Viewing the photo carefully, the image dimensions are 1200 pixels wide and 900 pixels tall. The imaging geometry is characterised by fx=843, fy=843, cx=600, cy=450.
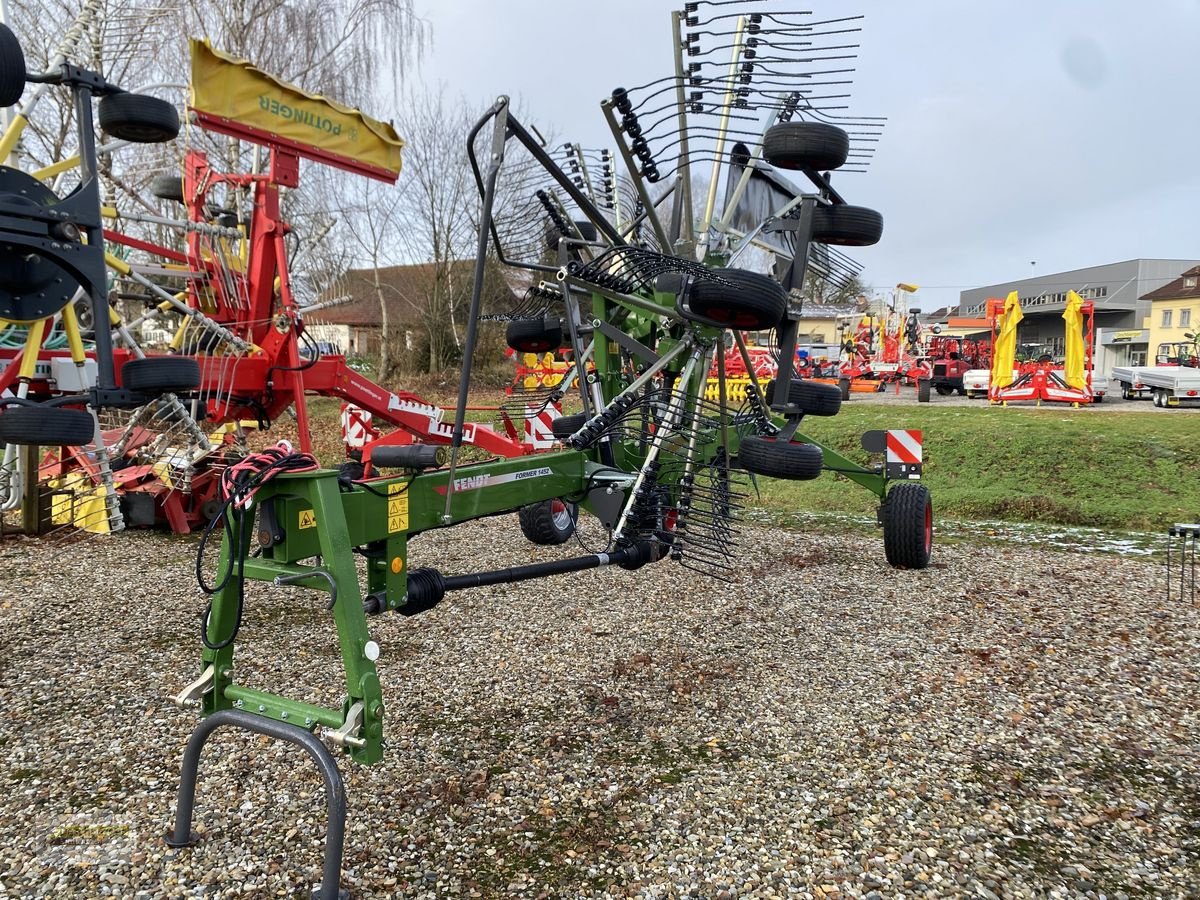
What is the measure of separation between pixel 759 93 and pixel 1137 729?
3908 millimetres

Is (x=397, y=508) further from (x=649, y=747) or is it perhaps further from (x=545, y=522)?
(x=545, y=522)

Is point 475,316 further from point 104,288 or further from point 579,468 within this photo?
point 104,288

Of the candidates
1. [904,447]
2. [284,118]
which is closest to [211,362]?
[284,118]

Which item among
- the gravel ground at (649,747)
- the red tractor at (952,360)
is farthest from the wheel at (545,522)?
the red tractor at (952,360)

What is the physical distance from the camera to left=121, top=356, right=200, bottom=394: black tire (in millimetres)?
3641

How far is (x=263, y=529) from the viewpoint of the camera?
3.02 metres

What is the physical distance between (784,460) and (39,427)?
3640 mm

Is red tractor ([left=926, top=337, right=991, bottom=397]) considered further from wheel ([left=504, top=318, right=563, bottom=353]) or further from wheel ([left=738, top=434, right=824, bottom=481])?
wheel ([left=738, top=434, right=824, bottom=481])

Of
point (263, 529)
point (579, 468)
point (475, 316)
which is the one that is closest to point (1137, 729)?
point (579, 468)

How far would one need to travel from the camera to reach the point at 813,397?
19.1 feet

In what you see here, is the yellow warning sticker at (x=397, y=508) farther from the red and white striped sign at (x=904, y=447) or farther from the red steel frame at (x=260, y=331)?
the red and white striped sign at (x=904, y=447)

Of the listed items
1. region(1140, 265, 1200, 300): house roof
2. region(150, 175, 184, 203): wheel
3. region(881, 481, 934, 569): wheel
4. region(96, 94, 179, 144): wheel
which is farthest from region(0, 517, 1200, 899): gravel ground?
region(1140, 265, 1200, 300): house roof

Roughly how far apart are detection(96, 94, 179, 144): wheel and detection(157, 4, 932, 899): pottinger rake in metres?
1.50

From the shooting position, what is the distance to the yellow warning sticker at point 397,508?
3.35m
